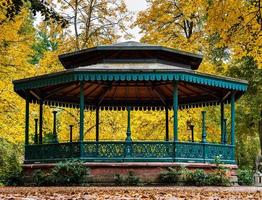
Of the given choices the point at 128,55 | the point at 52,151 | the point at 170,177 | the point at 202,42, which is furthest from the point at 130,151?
the point at 202,42

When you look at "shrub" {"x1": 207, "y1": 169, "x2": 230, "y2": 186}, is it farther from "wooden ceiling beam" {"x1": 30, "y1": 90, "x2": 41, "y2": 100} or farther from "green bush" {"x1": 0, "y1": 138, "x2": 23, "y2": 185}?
"wooden ceiling beam" {"x1": 30, "y1": 90, "x2": 41, "y2": 100}

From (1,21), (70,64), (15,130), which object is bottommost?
(15,130)

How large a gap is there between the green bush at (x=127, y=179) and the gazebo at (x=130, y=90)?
901 millimetres

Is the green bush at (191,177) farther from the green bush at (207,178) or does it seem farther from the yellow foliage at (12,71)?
the yellow foliage at (12,71)

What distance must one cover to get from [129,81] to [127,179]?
6.56 metres

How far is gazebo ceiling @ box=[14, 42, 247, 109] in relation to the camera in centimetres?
2130

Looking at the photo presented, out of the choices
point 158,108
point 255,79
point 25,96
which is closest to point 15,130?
point 25,96

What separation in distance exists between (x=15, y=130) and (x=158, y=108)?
7.13 meters

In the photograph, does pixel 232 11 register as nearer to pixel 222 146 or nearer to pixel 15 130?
pixel 222 146

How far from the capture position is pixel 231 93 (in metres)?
24.7

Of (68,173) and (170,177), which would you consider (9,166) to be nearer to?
(68,173)

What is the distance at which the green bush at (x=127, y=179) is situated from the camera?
20.0 meters

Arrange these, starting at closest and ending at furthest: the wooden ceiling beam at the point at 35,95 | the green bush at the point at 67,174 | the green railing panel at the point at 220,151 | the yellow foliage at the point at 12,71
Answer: the green bush at the point at 67,174
the green railing panel at the point at 220,151
the wooden ceiling beam at the point at 35,95
the yellow foliage at the point at 12,71

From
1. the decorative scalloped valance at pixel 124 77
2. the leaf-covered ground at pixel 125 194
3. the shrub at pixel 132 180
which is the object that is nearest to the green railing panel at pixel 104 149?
the shrub at pixel 132 180
